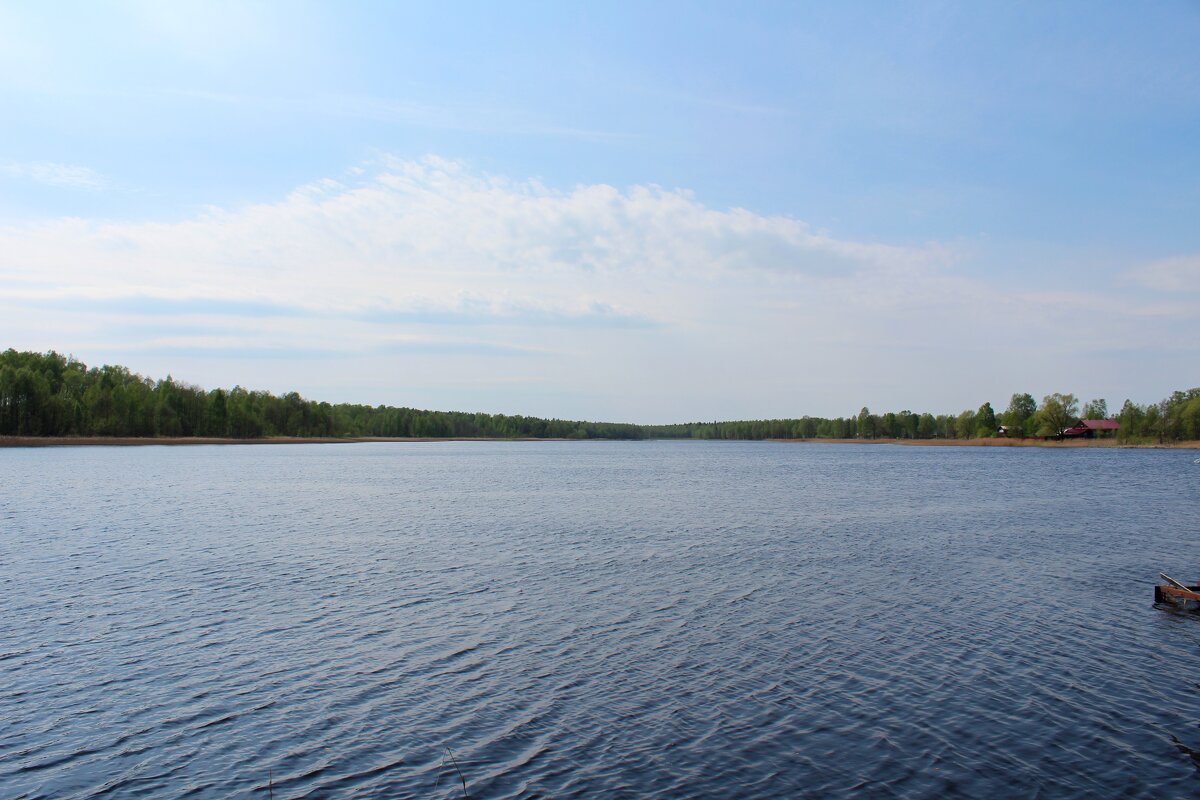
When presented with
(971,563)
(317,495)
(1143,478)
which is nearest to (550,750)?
(971,563)

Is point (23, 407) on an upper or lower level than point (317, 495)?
upper

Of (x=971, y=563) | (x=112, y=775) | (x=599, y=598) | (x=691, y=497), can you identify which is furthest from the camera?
(x=691, y=497)

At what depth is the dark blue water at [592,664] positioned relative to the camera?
39.3 feet

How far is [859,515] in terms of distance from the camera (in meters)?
49.4

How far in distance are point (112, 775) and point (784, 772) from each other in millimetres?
10696

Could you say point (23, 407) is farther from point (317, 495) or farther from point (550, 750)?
point (550, 750)

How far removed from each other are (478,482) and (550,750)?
68944mm

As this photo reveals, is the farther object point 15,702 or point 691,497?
point 691,497

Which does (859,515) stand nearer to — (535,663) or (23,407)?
(535,663)

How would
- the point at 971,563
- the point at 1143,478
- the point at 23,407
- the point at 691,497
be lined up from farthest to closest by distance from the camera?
the point at 23,407 < the point at 1143,478 < the point at 691,497 < the point at 971,563

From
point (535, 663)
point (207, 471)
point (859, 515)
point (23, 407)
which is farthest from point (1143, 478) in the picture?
point (23, 407)

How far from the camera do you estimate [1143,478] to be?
87500mm

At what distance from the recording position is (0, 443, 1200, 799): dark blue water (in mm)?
11969

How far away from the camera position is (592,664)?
56.9 feet
